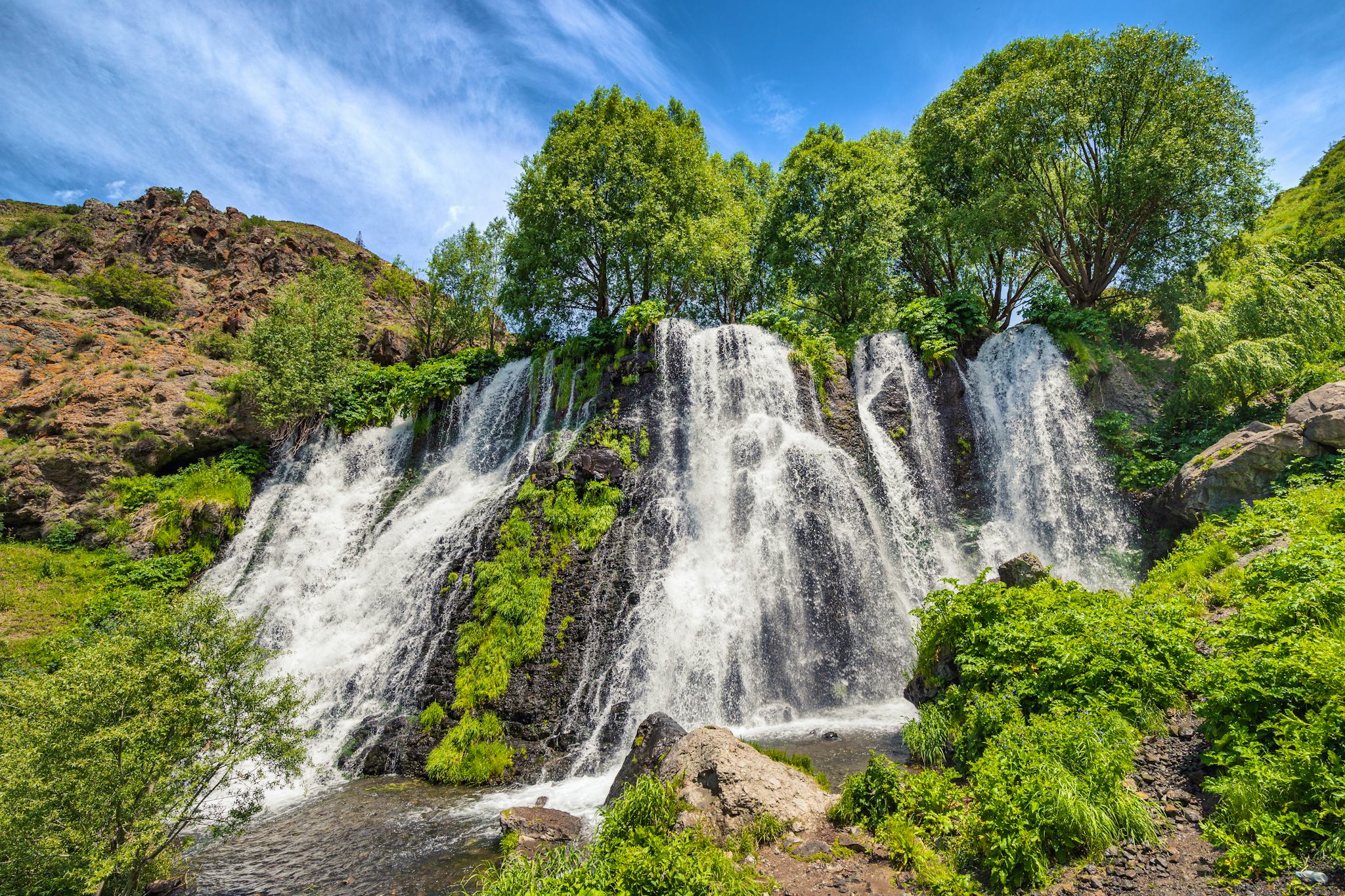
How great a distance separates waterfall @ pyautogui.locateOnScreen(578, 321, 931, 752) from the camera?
1326 centimetres

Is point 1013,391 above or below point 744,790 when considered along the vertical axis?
above

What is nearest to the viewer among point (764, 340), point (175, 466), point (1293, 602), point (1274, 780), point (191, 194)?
point (1274, 780)

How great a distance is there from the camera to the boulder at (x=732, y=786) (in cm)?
657

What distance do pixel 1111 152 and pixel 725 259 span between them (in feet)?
47.6

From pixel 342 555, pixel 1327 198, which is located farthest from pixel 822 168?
pixel 1327 198

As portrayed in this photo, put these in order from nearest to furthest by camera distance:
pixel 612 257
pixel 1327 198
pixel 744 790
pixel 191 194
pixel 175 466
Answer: pixel 744 790 < pixel 175 466 < pixel 612 257 < pixel 1327 198 < pixel 191 194

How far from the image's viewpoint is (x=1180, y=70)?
60.2ft

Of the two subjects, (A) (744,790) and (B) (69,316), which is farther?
(B) (69,316)

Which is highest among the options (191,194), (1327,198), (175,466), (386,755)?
(191,194)

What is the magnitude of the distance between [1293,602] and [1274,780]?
224 centimetres

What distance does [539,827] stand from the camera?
26.4ft

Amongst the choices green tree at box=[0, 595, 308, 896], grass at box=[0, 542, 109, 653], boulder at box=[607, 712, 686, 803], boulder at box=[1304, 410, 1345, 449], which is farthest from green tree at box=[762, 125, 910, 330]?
grass at box=[0, 542, 109, 653]

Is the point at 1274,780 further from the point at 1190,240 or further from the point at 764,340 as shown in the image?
the point at 1190,240

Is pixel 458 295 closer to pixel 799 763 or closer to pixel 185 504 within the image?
pixel 185 504
